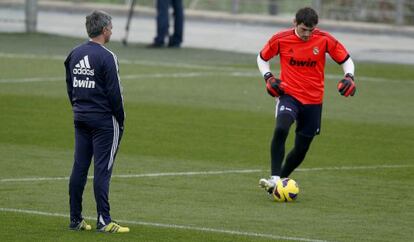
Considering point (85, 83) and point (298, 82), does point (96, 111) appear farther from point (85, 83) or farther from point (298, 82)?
point (298, 82)

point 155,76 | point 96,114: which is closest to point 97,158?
point 96,114

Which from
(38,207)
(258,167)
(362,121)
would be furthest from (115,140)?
(362,121)

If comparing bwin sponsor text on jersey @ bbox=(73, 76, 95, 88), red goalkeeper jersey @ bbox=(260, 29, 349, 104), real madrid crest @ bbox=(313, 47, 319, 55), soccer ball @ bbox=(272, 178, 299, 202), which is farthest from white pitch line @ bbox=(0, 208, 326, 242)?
real madrid crest @ bbox=(313, 47, 319, 55)

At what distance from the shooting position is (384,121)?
20.3m

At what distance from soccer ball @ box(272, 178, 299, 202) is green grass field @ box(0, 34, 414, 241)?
95 mm

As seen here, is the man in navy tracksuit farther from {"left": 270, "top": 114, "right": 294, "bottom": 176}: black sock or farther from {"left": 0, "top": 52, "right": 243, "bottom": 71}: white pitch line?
{"left": 0, "top": 52, "right": 243, "bottom": 71}: white pitch line

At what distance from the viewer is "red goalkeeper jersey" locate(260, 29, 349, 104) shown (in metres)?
14.1

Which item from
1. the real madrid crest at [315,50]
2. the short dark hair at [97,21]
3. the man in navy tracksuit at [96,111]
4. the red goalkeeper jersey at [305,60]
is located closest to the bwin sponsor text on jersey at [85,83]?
the man in navy tracksuit at [96,111]

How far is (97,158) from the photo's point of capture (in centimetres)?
1159

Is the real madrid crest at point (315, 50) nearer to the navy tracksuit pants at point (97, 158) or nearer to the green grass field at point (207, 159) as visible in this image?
the green grass field at point (207, 159)

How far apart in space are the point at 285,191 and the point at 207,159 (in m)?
2.96

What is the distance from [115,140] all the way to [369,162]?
5.62m

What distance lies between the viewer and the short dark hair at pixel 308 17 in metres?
13.7

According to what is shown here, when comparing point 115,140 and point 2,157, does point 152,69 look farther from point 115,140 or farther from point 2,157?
point 115,140
